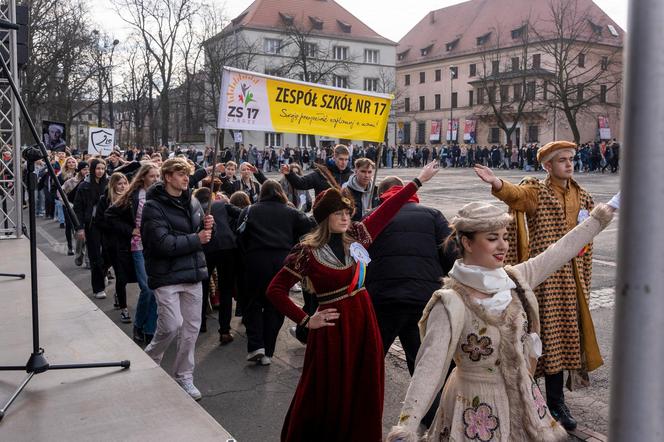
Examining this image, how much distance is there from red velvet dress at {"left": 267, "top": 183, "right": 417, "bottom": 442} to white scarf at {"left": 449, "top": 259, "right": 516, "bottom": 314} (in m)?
1.30

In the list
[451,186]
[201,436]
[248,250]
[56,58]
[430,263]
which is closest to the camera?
[201,436]

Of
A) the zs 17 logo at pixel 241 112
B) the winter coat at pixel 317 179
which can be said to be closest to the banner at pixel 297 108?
the zs 17 logo at pixel 241 112

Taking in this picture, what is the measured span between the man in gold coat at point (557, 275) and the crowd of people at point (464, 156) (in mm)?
33836

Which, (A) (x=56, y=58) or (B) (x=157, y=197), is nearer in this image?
(B) (x=157, y=197)

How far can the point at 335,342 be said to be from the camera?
408 centimetres

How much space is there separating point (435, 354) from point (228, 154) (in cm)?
4456

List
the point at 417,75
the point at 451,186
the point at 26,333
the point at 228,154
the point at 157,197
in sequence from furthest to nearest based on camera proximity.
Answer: the point at 417,75 → the point at 228,154 → the point at 451,186 → the point at 26,333 → the point at 157,197

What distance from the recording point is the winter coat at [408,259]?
4.73 m

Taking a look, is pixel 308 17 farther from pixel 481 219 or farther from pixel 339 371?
pixel 481 219

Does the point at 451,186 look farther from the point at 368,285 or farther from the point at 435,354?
the point at 435,354

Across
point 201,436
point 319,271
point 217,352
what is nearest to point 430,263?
point 319,271

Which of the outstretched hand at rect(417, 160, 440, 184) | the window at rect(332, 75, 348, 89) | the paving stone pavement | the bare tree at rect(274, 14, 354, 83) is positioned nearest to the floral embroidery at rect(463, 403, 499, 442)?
the paving stone pavement

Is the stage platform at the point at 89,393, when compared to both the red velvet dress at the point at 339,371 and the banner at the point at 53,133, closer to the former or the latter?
the red velvet dress at the point at 339,371

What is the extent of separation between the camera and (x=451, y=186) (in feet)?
97.7
